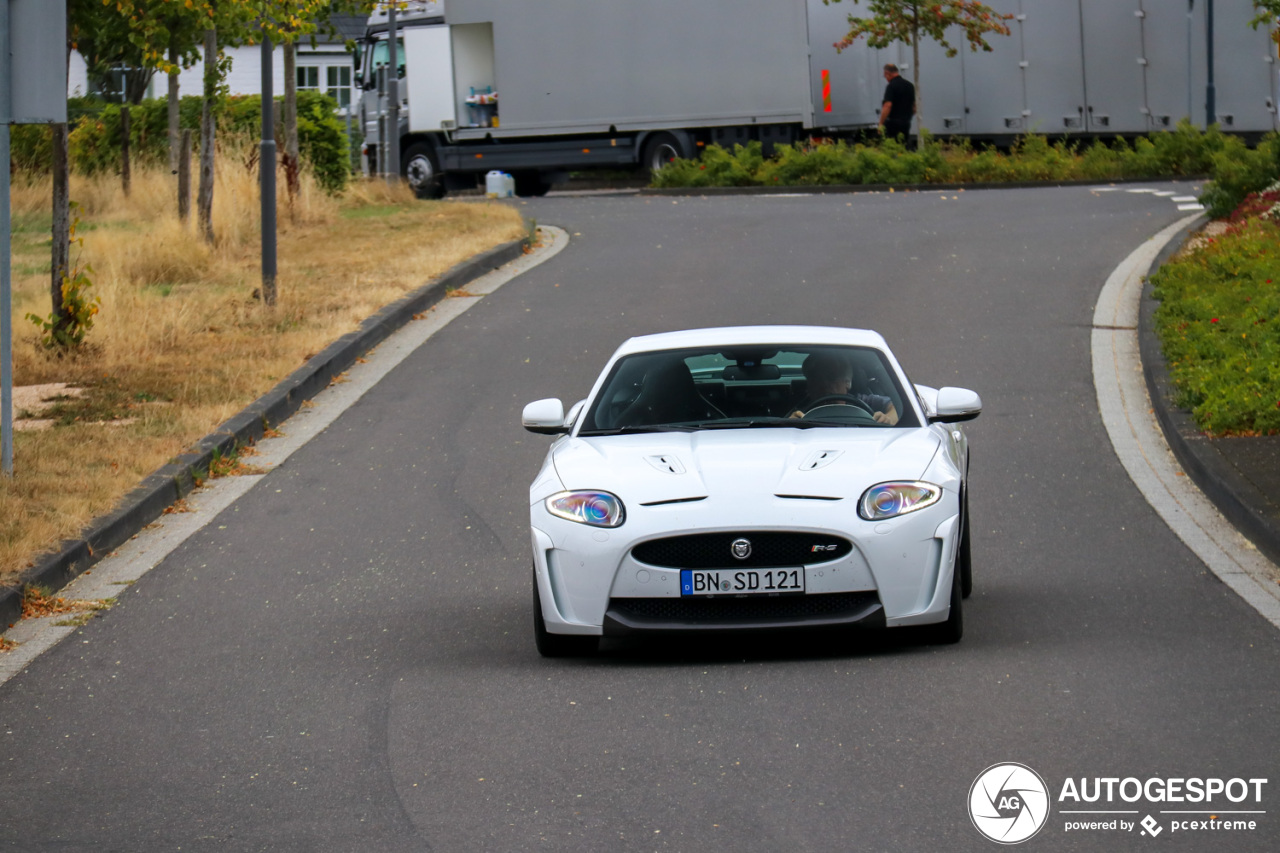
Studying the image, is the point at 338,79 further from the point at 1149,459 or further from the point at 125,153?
the point at 1149,459

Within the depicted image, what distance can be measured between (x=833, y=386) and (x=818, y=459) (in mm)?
1021

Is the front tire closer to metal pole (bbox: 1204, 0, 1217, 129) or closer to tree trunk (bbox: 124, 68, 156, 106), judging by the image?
metal pole (bbox: 1204, 0, 1217, 129)

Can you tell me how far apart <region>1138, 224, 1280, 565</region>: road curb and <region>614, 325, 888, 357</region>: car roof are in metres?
2.11

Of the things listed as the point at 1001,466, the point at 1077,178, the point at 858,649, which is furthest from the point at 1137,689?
the point at 1077,178

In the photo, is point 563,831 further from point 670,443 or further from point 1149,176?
point 1149,176

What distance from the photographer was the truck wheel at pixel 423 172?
36625 millimetres

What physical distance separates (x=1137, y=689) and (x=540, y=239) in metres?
17.2

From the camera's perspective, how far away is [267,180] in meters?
16.2

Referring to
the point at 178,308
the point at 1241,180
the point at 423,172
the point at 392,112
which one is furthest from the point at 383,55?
the point at 178,308

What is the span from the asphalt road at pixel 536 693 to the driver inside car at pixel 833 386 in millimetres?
965

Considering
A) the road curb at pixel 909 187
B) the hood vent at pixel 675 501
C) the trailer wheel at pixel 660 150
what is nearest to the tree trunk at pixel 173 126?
the road curb at pixel 909 187

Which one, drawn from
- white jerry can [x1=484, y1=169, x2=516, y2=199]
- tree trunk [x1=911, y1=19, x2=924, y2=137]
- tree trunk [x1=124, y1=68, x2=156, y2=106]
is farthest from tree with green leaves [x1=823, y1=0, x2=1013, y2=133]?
tree trunk [x1=124, y1=68, x2=156, y2=106]

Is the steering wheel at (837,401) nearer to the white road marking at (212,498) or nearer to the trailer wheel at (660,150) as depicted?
the white road marking at (212,498)

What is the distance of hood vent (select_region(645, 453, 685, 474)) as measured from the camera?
22.6 feet
